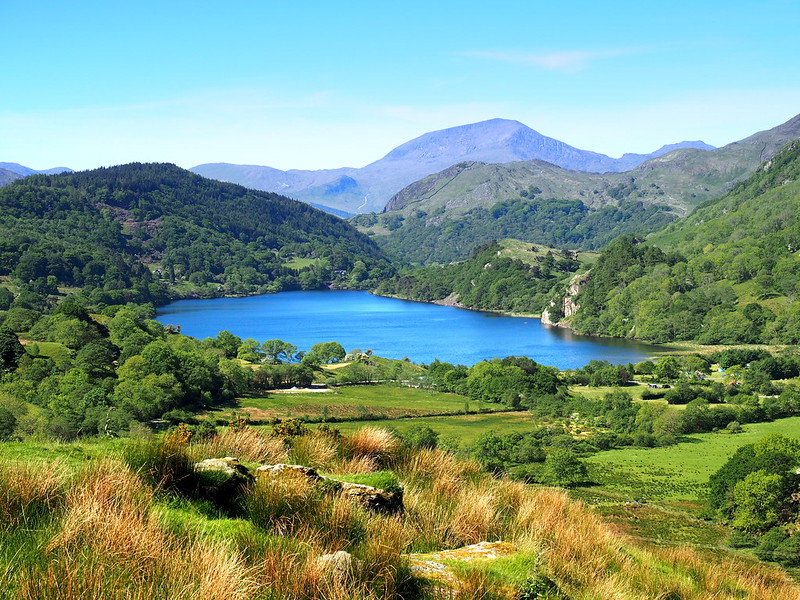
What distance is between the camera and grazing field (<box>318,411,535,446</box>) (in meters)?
55.7

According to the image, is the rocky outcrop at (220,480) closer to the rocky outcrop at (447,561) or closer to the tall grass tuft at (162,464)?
the tall grass tuft at (162,464)

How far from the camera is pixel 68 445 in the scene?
8.38 m

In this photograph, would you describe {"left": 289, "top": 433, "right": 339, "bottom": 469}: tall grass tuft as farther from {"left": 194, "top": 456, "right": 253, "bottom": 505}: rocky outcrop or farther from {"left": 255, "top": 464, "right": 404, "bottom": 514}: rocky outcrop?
{"left": 194, "top": 456, "right": 253, "bottom": 505}: rocky outcrop

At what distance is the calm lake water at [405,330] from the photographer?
106 m

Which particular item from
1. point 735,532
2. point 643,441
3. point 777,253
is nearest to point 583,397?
point 643,441

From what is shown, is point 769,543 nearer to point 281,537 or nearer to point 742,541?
point 742,541

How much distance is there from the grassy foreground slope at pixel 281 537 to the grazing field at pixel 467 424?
145ft

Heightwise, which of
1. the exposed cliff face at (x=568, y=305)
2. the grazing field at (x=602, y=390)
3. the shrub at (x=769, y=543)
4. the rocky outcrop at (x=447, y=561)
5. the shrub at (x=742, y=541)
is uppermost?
the rocky outcrop at (x=447, y=561)

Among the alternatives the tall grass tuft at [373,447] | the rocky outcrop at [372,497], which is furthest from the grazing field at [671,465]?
the rocky outcrop at [372,497]

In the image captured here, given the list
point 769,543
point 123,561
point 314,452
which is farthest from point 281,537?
point 769,543

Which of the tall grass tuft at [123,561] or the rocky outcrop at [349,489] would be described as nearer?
the tall grass tuft at [123,561]

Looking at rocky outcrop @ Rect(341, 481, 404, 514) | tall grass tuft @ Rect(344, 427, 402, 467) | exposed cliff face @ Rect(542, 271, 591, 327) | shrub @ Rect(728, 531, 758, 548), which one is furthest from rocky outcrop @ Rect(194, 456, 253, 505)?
exposed cliff face @ Rect(542, 271, 591, 327)

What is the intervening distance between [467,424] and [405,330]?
236 ft

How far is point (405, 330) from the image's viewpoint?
133m
